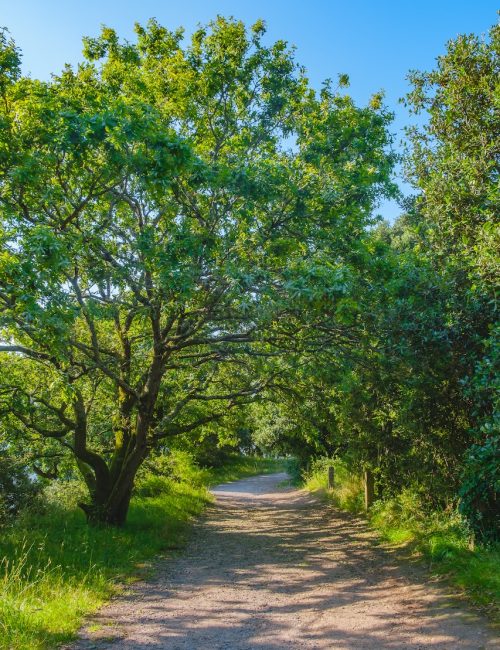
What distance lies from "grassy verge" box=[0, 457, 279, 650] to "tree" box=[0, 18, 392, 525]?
4.00ft

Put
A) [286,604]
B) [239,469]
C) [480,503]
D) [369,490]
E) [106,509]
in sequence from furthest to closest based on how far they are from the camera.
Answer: [239,469]
[369,490]
[106,509]
[480,503]
[286,604]

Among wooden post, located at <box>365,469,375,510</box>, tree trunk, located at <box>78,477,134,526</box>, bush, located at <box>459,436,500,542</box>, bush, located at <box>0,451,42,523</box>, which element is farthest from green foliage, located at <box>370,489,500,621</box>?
bush, located at <box>0,451,42,523</box>

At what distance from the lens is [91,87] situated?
10078 millimetres

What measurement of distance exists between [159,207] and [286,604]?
732 cm

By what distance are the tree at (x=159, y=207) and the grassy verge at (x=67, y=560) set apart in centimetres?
122

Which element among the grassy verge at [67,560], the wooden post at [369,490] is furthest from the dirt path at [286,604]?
the wooden post at [369,490]

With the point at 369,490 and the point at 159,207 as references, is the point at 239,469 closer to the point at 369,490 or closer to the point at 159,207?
the point at 369,490

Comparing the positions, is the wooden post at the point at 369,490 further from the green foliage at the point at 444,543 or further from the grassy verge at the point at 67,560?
the grassy verge at the point at 67,560

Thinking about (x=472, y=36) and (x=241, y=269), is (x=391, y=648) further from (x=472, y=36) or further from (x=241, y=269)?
(x=472, y=36)

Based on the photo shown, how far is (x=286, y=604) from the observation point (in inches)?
313

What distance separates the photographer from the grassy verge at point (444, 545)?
7703 millimetres

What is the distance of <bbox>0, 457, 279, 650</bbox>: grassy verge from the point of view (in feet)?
19.7

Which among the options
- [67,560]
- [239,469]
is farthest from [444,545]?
[239,469]

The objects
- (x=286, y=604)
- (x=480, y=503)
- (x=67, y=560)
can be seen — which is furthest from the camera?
(x=480, y=503)
